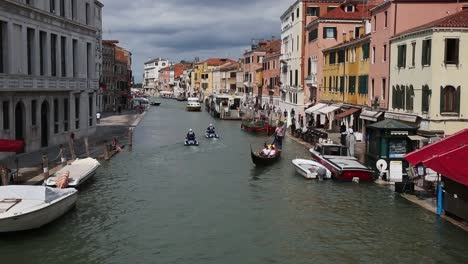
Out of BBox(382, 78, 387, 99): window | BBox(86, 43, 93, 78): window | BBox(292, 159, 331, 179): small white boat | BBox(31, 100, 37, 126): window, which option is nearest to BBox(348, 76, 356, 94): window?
BBox(382, 78, 387, 99): window

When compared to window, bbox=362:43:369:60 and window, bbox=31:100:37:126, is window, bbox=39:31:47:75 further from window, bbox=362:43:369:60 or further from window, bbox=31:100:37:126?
window, bbox=362:43:369:60

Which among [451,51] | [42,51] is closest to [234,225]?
[451,51]

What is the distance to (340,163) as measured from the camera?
28031 millimetres

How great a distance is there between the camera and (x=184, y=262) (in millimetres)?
15344

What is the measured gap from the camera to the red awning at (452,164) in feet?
54.2

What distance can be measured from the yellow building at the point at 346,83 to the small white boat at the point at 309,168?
1187cm

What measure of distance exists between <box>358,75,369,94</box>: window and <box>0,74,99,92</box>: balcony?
773 inches

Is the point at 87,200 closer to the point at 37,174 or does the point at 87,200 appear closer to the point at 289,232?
the point at 37,174

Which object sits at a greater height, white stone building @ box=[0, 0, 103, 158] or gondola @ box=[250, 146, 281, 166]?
white stone building @ box=[0, 0, 103, 158]

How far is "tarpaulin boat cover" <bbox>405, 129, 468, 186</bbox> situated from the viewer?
54.5ft

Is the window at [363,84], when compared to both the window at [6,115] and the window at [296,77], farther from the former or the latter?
the window at [6,115]

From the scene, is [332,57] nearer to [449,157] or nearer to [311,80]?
[311,80]

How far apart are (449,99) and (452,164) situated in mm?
11986

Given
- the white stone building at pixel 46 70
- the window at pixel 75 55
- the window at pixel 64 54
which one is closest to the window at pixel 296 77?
the white stone building at pixel 46 70
